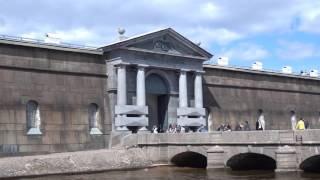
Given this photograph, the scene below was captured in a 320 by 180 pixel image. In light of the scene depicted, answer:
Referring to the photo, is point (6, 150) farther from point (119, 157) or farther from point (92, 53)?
point (92, 53)

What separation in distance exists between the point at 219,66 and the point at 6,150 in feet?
83.4

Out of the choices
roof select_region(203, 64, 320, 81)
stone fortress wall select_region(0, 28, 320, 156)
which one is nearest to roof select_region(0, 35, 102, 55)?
stone fortress wall select_region(0, 28, 320, 156)

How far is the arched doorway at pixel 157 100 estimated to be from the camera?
5016cm

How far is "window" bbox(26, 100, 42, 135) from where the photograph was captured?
42625mm

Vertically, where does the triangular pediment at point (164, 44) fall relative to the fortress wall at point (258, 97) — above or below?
above

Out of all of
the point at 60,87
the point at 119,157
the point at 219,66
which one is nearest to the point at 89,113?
the point at 60,87

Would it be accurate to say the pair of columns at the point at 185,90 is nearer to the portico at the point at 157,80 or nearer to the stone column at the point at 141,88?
the portico at the point at 157,80

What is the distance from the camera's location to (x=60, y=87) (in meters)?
44.8

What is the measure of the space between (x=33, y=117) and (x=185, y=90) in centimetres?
1446

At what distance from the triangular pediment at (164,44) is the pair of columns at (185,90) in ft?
6.40

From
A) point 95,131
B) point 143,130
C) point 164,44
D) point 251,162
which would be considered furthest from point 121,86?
point 251,162

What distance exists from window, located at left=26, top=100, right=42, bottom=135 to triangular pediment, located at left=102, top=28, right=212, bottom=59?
809 centimetres

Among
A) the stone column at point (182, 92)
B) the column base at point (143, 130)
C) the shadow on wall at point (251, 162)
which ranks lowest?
the shadow on wall at point (251, 162)

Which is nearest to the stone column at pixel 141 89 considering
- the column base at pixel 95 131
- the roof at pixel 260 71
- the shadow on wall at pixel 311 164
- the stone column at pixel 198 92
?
the column base at pixel 95 131
